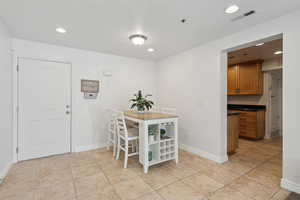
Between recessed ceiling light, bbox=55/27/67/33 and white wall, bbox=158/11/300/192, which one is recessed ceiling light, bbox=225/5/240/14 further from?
recessed ceiling light, bbox=55/27/67/33

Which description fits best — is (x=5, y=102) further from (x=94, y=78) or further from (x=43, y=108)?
(x=94, y=78)

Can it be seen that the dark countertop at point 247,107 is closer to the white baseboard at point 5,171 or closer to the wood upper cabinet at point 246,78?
the wood upper cabinet at point 246,78

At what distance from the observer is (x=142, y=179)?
→ 82.6 inches

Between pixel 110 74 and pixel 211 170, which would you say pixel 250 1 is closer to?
pixel 211 170

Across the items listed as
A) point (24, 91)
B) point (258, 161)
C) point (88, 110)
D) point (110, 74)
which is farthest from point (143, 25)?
point (258, 161)

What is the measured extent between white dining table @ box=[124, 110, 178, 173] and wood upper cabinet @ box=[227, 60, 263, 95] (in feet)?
10.5

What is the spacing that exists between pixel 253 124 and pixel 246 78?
143 cm

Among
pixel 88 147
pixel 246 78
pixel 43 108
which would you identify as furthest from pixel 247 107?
pixel 43 108

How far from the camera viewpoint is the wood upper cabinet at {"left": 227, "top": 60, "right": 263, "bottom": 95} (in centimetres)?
418

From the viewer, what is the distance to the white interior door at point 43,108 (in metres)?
2.65

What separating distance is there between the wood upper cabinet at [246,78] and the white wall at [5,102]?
18.4 feet

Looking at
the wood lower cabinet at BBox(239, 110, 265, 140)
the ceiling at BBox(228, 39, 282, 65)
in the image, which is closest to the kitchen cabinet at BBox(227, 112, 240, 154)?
the wood lower cabinet at BBox(239, 110, 265, 140)

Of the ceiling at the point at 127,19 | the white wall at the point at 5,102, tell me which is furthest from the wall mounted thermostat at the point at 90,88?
the white wall at the point at 5,102

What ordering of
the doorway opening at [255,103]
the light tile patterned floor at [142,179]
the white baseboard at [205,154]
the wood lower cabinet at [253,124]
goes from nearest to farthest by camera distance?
the light tile patterned floor at [142,179], the white baseboard at [205,154], the doorway opening at [255,103], the wood lower cabinet at [253,124]
